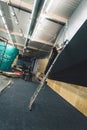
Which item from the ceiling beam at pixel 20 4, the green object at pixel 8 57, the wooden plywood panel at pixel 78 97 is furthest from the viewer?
the green object at pixel 8 57

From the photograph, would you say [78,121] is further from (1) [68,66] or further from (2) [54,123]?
(1) [68,66]

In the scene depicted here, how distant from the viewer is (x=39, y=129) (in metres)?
2.83

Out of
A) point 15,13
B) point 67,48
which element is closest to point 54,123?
point 67,48

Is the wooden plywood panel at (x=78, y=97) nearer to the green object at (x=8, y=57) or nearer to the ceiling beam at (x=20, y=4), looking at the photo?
the ceiling beam at (x=20, y=4)

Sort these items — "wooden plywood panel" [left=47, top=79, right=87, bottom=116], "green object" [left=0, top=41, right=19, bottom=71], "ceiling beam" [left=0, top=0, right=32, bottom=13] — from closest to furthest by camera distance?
1. "wooden plywood panel" [left=47, top=79, right=87, bottom=116]
2. "ceiling beam" [left=0, top=0, right=32, bottom=13]
3. "green object" [left=0, top=41, right=19, bottom=71]

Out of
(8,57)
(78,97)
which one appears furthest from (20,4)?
(8,57)

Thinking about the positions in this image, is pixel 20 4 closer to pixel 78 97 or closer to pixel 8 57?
pixel 78 97

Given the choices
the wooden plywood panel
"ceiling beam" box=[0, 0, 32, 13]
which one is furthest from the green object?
the wooden plywood panel

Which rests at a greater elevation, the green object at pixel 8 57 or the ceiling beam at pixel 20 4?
the ceiling beam at pixel 20 4

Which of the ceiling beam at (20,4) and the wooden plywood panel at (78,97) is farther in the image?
the ceiling beam at (20,4)

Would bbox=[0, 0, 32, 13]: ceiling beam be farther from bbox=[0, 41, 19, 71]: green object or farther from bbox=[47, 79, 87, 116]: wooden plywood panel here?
bbox=[0, 41, 19, 71]: green object

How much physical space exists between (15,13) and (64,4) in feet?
8.16

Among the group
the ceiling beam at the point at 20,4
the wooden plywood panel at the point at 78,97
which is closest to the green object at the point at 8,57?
the ceiling beam at the point at 20,4

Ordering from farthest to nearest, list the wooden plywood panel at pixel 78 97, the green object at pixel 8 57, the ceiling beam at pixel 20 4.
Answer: the green object at pixel 8 57 → the ceiling beam at pixel 20 4 → the wooden plywood panel at pixel 78 97
